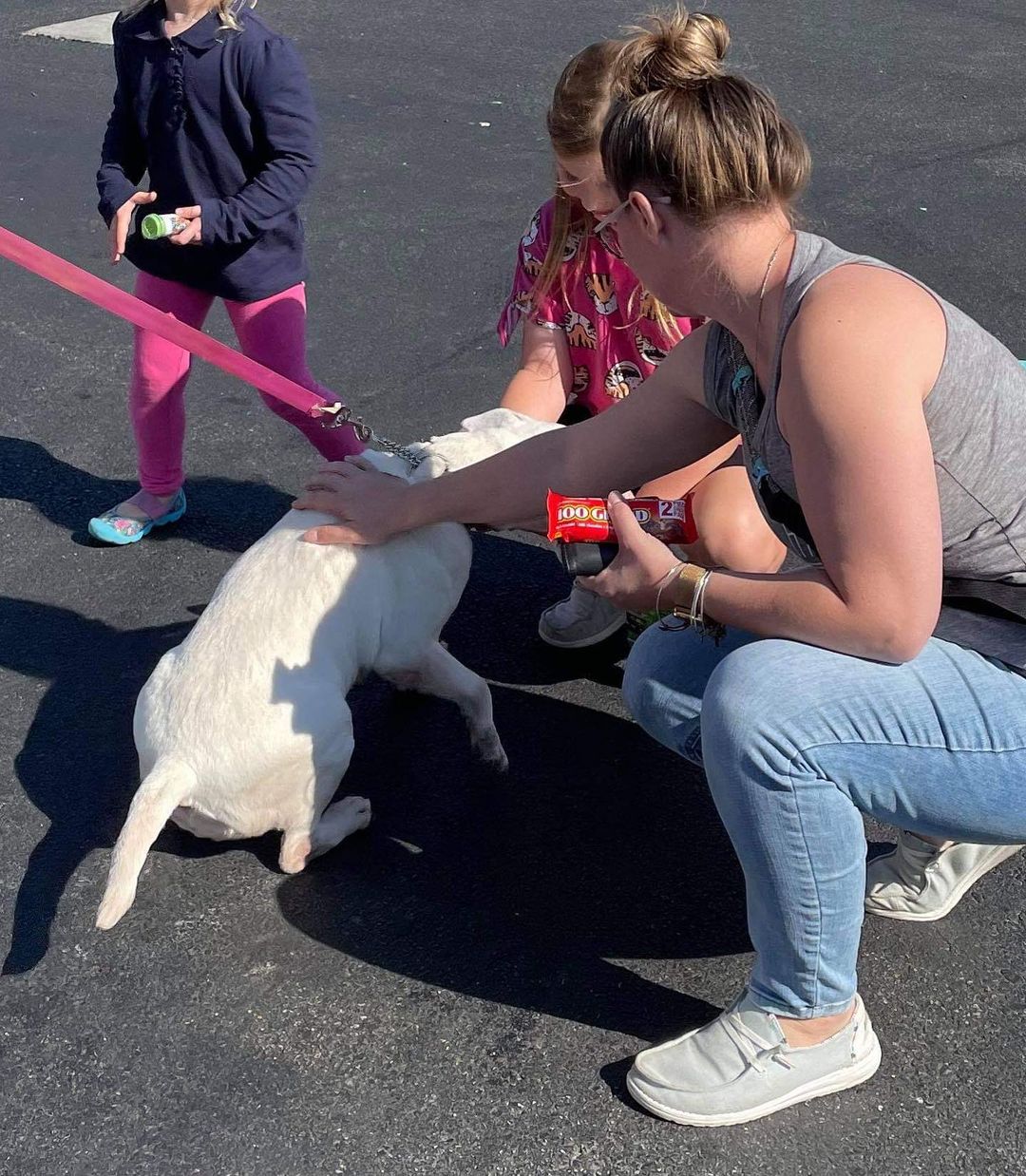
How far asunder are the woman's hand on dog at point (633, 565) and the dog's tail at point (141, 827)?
928 mm

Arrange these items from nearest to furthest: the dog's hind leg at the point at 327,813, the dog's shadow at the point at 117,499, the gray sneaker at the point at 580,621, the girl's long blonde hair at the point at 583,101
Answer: the dog's hind leg at the point at 327,813
the girl's long blonde hair at the point at 583,101
the gray sneaker at the point at 580,621
the dog's shadow at the point at 117,499

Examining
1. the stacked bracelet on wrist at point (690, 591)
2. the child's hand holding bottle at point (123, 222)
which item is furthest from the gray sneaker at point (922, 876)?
the child's hand holding bottle at point (123, 222)

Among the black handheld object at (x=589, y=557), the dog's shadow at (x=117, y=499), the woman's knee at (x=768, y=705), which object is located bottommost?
the dog's shadow at (x=117, y=499)

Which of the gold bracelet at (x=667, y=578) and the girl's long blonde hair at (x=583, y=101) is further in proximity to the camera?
the girl's long blonde hair at (x=583, y=101)

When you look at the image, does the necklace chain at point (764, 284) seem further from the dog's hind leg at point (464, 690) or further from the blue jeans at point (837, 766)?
the dog's hind leg at point (464, 690)

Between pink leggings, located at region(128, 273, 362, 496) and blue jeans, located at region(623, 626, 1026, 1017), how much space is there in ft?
7.16

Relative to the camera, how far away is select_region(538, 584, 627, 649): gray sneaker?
3.40 metres

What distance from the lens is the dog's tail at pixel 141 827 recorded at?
222 centimetres

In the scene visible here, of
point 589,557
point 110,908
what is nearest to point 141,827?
point 110,908

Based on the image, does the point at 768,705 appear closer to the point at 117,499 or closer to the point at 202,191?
the point at 202,191

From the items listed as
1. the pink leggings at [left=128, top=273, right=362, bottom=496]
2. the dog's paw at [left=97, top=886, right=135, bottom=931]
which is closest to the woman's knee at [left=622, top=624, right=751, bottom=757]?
the dog's paw at [left=97, top=886, right=135, bottom=931]

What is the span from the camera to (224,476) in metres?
4.27

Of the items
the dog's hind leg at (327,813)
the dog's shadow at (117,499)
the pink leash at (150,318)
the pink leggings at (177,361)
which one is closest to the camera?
the dog's hind leg at (327,813)

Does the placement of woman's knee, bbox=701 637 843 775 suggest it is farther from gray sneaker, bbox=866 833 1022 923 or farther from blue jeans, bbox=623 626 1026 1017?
gray sneaker, bbox=866 833 1022 923
